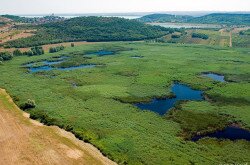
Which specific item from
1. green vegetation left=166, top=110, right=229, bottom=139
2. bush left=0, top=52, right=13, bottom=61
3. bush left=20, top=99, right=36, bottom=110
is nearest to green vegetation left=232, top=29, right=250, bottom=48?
green vegetation left=166, top=110, right=229, bottom=139

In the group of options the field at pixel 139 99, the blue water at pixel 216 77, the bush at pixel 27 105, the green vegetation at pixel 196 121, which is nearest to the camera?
the field at pixel 139 99

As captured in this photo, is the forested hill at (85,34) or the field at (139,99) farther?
the forested hill at (85,34)

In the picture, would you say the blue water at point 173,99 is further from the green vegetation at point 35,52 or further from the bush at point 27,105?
the green vegetation at point 35,52

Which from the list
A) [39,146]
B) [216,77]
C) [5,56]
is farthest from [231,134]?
[5,56]

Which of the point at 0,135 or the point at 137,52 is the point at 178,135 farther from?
the point at 137,52

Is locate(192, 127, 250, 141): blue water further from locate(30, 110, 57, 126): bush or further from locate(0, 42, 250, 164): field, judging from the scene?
locate(30, 110, 57, 126): bush

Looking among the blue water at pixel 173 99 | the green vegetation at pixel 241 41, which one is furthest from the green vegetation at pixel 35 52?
the green vegetation at pixel 241 41
